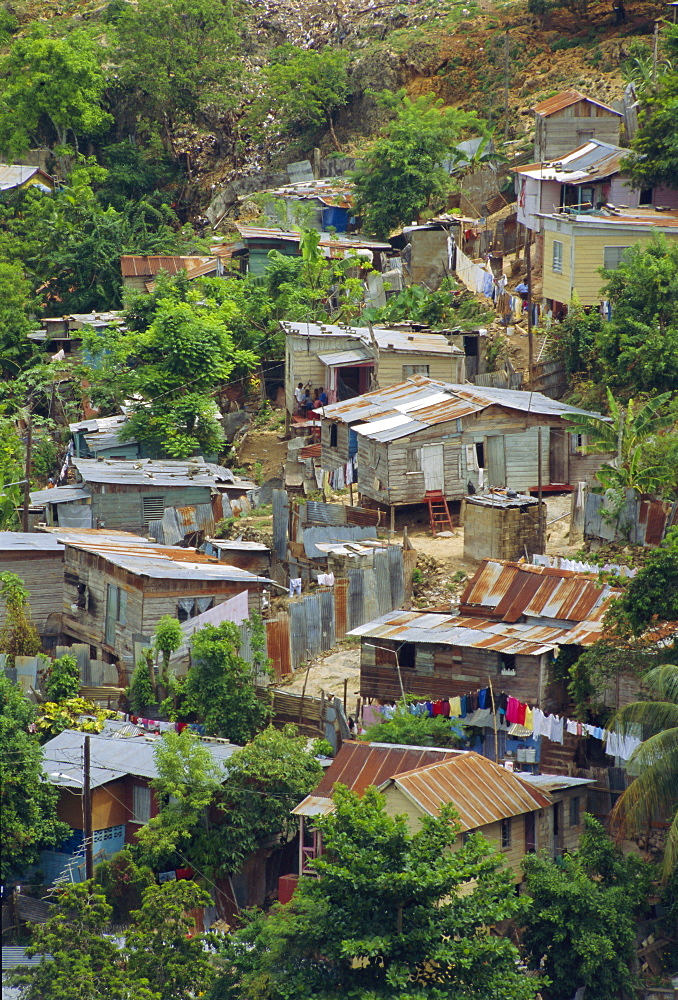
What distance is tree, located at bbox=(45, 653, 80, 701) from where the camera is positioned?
27625mm

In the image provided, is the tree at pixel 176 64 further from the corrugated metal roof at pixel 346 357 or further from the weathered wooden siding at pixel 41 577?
the weathered wooden siding at pixel 41 577

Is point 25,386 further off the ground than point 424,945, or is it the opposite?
point 25,386

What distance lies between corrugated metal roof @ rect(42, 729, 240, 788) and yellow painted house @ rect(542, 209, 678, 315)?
59.5 ft

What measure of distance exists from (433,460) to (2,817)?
13.1 meters

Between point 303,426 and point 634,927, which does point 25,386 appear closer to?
point 303,426

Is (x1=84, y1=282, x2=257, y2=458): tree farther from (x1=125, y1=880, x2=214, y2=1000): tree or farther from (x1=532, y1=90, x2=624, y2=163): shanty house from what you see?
(x1=125, y1=880, x2=214, y2=1000): tree

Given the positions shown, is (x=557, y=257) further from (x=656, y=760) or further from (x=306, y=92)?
(x=306, y=92)

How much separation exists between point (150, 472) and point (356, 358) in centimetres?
659

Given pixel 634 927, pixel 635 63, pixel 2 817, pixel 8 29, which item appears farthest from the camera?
pixel 8 29

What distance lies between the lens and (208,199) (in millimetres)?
59906

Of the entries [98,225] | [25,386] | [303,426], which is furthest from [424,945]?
[98,225]

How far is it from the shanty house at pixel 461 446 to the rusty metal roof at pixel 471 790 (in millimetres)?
11284

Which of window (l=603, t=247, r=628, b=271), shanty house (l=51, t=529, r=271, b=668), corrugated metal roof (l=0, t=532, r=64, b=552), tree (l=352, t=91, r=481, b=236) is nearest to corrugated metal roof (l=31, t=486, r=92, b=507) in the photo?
corrugated metal roof (l=0, t=532, r=64, b=552)

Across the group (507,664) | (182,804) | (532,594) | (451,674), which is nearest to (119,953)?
(182,804)
